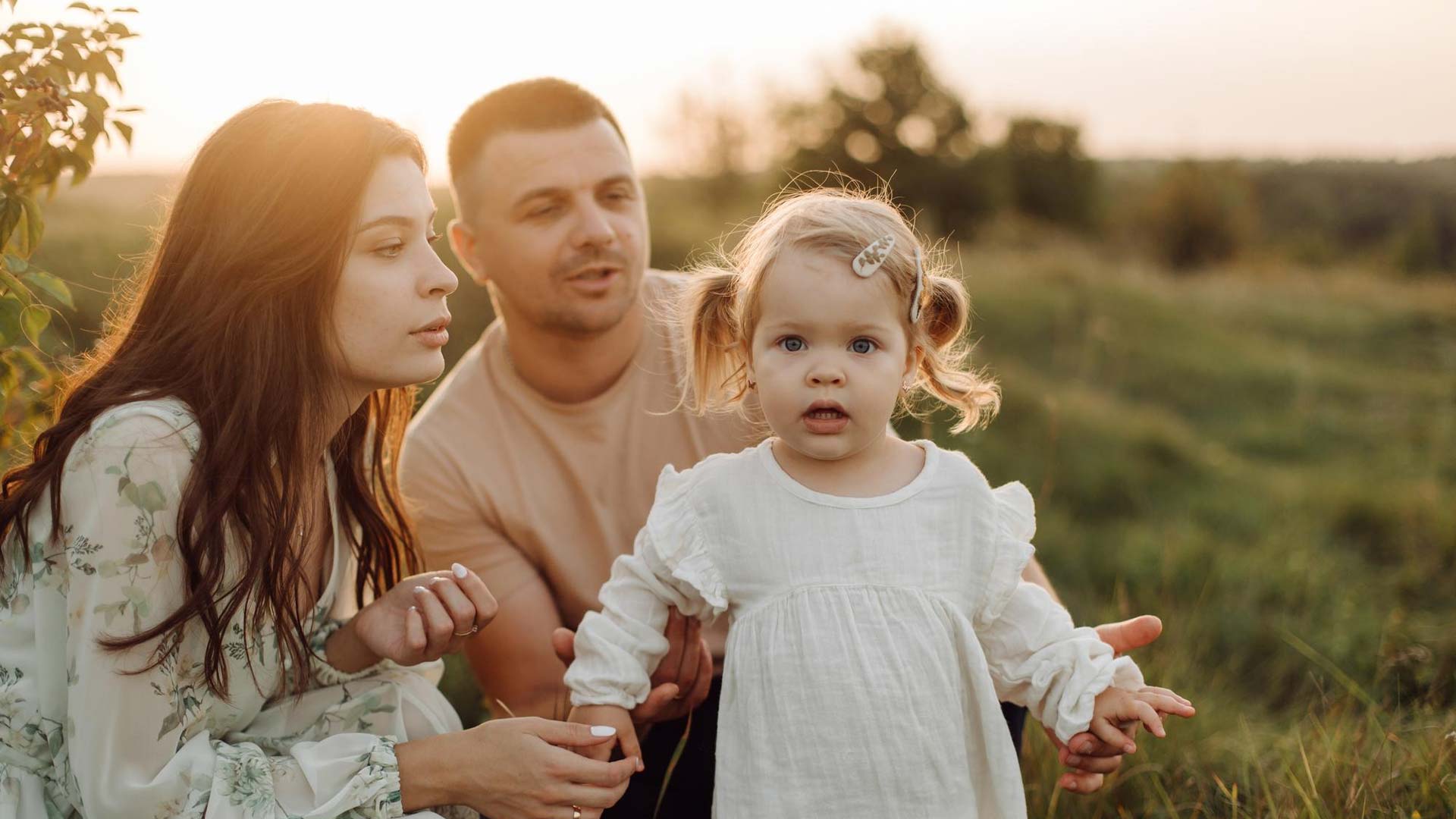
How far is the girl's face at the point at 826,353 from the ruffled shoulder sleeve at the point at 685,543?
0.24 m

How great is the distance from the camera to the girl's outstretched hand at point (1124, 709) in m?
2.17

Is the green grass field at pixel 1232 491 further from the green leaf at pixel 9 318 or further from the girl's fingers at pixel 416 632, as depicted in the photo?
the girl's fingers at pixel 416 632

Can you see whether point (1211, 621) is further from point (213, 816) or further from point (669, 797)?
point (213, 816)

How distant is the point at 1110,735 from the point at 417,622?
1.35m

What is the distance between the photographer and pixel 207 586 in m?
2.08

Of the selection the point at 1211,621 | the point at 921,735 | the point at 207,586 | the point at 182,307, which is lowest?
the point at 1211,621

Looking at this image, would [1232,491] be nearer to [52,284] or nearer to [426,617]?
[426,617]

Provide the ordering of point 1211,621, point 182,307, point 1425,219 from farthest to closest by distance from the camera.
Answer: point 1425,219, point 1211,621, point 182,307

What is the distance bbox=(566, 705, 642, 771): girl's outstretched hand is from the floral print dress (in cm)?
33

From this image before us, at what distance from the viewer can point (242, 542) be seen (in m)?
2.16

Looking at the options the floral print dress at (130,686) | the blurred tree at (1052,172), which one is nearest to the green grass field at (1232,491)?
the floral print dress at (130,686)

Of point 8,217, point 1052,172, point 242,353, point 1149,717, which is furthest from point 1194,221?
point 8,217

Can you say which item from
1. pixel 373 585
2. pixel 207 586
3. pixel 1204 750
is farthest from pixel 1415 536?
pixel 207 586

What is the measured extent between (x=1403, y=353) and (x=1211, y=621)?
8509 millimetres
